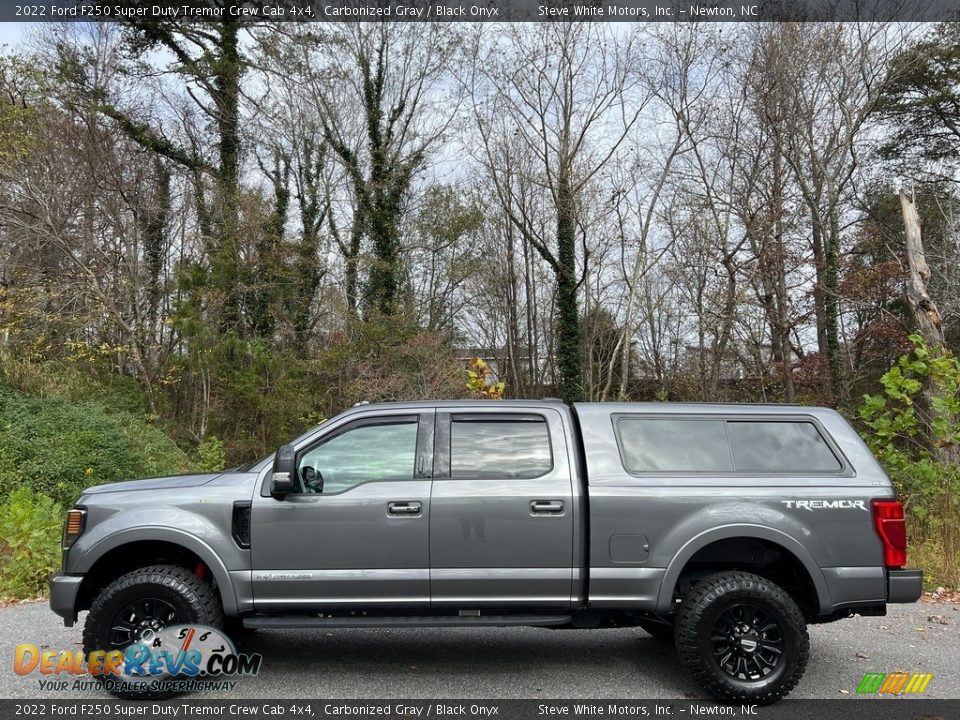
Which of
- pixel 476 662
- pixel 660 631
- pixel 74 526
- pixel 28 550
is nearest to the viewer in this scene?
pixel 74 526

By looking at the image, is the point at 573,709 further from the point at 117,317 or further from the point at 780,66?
the point at 780,66

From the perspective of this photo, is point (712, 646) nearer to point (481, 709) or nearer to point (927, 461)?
point (481, 709)

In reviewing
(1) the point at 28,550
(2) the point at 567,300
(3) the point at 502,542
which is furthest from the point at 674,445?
(2) the point at 567,300

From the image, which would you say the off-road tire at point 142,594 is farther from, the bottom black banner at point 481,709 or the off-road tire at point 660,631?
the off-road tire at point 660,631

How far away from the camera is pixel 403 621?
187 inches

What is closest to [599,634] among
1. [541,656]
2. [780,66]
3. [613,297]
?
[541,656]

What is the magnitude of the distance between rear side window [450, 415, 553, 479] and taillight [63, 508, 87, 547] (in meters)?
2.50

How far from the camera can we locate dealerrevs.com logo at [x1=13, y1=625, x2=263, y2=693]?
469 cm

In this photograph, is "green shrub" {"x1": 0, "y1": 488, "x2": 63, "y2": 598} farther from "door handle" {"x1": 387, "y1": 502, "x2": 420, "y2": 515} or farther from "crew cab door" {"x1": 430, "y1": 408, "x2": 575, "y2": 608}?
"crew cab door" {"x1": 430, "y1": 408, "x2": 575, "y2": 608}

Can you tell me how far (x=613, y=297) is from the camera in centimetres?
2666

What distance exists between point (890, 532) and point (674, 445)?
143cm

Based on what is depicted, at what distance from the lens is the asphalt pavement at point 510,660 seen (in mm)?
4867

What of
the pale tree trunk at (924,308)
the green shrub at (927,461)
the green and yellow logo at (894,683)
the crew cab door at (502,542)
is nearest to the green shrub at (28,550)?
the crew cab door at (502,542)

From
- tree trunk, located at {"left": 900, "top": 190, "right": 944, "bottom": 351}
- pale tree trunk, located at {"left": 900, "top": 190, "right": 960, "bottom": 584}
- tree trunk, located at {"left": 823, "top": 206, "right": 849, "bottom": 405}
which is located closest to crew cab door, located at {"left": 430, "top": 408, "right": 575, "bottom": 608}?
pale tree trunk, located at {"left": 900, "top": 190, "right": 960, "bottom": 584}
